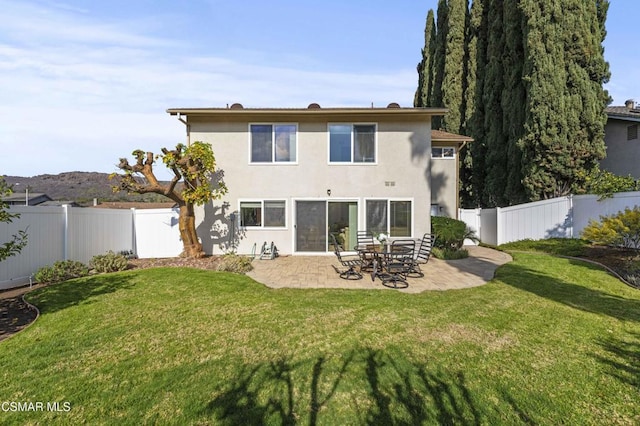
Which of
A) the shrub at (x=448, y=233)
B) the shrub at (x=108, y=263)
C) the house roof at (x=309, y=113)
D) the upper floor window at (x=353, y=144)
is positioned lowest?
the shrub at (x=108, y=263)

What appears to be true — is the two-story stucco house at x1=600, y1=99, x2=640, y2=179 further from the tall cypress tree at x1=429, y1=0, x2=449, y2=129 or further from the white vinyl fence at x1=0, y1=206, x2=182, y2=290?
the white vinyl fence at x1=0, y1=206, x2=182, y2=290

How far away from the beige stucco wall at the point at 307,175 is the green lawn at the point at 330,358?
541 cm

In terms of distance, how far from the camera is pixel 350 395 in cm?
320

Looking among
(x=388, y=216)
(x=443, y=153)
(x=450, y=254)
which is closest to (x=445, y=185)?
(x=443, y=153)

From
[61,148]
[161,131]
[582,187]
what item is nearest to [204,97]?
[161,131]

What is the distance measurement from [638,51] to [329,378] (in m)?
24.0

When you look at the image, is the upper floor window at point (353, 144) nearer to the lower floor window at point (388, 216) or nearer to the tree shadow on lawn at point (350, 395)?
the lower floor window at point (388, 216)

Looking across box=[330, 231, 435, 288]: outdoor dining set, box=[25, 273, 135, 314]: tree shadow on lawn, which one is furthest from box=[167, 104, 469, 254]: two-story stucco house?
box=[25, 273, 135, 314]: tree shadow on lawn

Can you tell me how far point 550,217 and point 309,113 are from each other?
11433mm

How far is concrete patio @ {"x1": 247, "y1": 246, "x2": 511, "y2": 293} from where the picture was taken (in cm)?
763

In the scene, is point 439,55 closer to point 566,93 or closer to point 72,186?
point 566,93

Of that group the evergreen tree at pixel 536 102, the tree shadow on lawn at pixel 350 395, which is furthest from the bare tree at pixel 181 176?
the evergreen tree at pixel 536 102

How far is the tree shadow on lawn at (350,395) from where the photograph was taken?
2893mm

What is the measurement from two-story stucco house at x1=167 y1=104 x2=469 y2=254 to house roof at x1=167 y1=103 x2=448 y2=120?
0.14 meters
